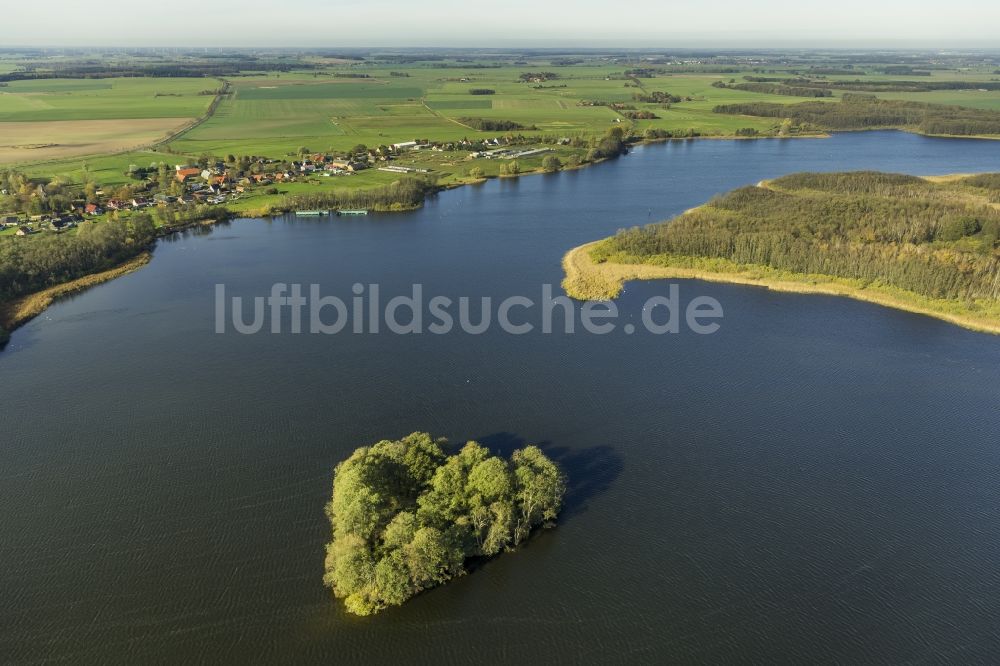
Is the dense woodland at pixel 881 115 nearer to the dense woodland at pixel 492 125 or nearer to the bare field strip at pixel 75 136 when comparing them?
the dense woodland at pixel 492 125

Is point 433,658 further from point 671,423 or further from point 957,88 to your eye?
point 957,88

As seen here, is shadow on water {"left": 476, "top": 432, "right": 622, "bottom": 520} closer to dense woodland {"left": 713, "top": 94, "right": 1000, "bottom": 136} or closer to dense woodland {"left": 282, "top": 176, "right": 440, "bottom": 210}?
dense woodland {"left": 282, "top": 176, "right": 440, "bottom": 210}

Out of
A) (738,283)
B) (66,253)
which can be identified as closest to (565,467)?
(738,283)

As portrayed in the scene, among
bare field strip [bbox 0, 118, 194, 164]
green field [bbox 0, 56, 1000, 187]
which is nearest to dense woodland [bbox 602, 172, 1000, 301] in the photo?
green field [bbox 0, 56, 1000, 187]

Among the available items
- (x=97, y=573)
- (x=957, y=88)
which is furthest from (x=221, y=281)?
(x=957, y=88)

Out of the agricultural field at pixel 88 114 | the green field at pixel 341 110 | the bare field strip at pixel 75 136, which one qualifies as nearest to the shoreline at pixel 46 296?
the green field at pixel 341 110

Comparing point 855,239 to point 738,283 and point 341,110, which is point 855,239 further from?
point 341,110
